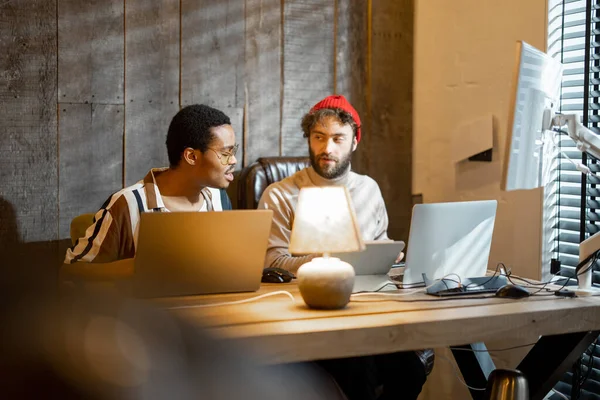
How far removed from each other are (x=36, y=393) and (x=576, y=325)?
2044mm

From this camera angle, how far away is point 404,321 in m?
1.97

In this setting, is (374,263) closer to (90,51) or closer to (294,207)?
(294,207)

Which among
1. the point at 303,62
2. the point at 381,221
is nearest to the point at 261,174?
the point at 381,221

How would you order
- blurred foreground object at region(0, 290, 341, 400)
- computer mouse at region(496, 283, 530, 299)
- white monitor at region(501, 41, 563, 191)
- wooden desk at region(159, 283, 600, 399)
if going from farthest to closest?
computer mouse at region(496, 283, 530, 299)
white monitor at region(501, 41, 563, 191)
wooden desk at region(159, 283, 600, 399)
blurred foreground object at region(0, 290, 341, 400)

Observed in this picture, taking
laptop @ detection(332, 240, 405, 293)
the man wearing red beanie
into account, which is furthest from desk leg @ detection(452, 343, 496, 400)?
laptop @ detection(332, 240, 405, 293)

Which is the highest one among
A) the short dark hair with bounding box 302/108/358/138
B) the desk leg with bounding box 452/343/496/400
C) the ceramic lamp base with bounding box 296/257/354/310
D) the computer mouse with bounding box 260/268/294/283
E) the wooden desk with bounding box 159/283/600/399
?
the short dark hair with bounding box 302/108/358/138

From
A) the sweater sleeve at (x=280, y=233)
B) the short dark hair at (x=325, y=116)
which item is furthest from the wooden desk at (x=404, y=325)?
the short dark hair at (x=325, y=116)

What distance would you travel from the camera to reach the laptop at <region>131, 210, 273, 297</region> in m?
2.02

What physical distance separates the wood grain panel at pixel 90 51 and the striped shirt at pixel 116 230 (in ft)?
3.14

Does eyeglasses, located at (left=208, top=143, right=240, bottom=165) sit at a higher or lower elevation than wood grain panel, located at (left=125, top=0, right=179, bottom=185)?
lower

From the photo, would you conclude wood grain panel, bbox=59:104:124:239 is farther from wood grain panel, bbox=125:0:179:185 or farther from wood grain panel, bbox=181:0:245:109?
wood grain panel, bbox=181:0:245:109

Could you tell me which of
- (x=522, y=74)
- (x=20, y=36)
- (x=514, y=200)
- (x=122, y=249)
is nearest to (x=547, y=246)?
(x=514, y=200)

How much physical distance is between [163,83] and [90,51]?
34cm

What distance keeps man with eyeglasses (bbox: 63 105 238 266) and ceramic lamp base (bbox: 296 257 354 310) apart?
641mm
